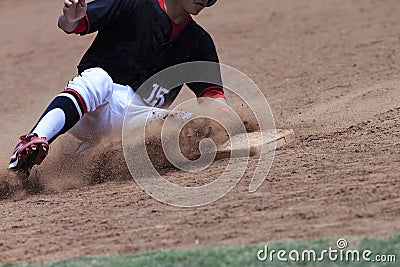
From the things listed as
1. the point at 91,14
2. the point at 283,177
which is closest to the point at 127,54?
the point at 91,14

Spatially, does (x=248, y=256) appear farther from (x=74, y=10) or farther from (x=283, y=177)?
(x=74, y=10)

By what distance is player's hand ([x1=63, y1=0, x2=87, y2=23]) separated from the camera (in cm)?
366

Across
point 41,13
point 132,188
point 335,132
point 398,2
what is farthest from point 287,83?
point 41,13

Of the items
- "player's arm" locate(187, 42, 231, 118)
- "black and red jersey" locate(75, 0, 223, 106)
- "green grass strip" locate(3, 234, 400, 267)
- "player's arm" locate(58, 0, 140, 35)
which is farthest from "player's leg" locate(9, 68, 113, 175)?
"green grass strip" locate(3, 234, 400, 267)

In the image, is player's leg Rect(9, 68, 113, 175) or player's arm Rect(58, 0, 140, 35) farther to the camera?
player's arm Rect(58, 0, 140, 35)

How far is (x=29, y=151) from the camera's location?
3.42m

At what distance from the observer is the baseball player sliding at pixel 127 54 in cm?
383

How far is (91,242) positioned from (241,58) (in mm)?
4904

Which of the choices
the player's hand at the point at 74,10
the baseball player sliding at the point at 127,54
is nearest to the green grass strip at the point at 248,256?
the baseball player sliding at the point at 127,54

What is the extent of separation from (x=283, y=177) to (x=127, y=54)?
47.4 inches

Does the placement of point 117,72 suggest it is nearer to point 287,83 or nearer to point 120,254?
point 120,254

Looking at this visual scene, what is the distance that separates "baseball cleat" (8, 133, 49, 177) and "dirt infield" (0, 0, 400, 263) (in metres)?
0.21

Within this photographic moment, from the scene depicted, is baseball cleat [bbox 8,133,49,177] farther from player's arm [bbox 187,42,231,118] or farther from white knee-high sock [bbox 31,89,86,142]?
player's arm [bbox 187,42,231,118]

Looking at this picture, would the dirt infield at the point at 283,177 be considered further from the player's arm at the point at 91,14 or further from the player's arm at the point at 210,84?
the player's arm at the point at 91,14
